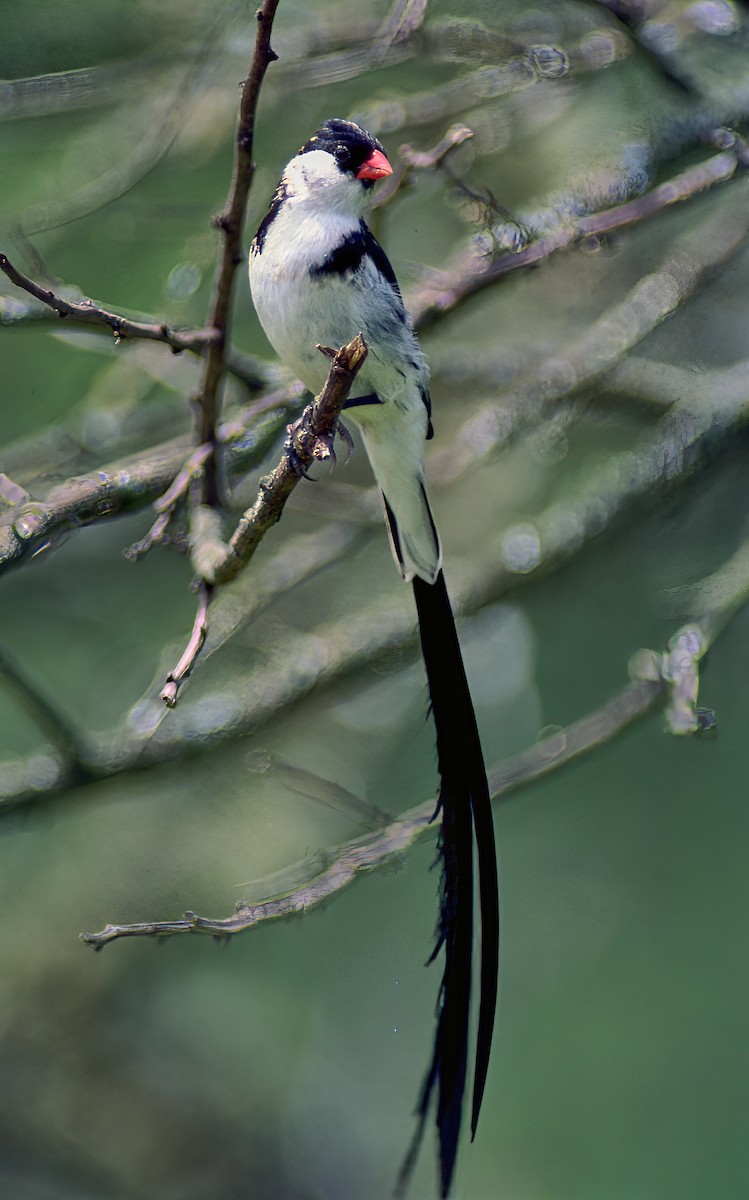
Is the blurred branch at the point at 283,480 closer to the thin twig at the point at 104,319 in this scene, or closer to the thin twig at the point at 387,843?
the thin twig at the point at 104,319

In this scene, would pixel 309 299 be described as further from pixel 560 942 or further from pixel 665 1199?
pixel 665 1199

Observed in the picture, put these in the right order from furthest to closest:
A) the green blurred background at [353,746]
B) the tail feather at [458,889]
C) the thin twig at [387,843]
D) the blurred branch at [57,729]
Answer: the green blurred background at [353,746] → the blurred branch at [57,729] → the thin twig at [387,843] → the tail feather at [458,889]

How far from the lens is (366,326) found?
52.0 inches

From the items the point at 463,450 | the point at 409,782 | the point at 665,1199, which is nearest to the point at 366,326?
the point at 463,450

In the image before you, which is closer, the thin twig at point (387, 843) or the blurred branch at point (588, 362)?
the thin twig at point (387, 843)

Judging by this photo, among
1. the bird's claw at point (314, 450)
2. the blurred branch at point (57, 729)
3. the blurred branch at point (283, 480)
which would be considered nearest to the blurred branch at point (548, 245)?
the blurred branch at point (283, 480)

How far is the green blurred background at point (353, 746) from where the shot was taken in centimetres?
181

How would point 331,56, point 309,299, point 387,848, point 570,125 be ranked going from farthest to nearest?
point 570,125 < point 331,56 < point 387,848 < point 309,299

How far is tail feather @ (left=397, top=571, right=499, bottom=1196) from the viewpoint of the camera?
1256mm

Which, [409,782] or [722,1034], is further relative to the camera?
[722,1034]

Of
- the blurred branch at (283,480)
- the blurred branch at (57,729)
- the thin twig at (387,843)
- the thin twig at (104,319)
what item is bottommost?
the thin twig at (387,843)

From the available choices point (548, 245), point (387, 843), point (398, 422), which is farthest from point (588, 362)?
point (387, 843)

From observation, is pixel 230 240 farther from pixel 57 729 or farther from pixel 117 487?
pixel 57 729

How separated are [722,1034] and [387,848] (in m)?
0.88
